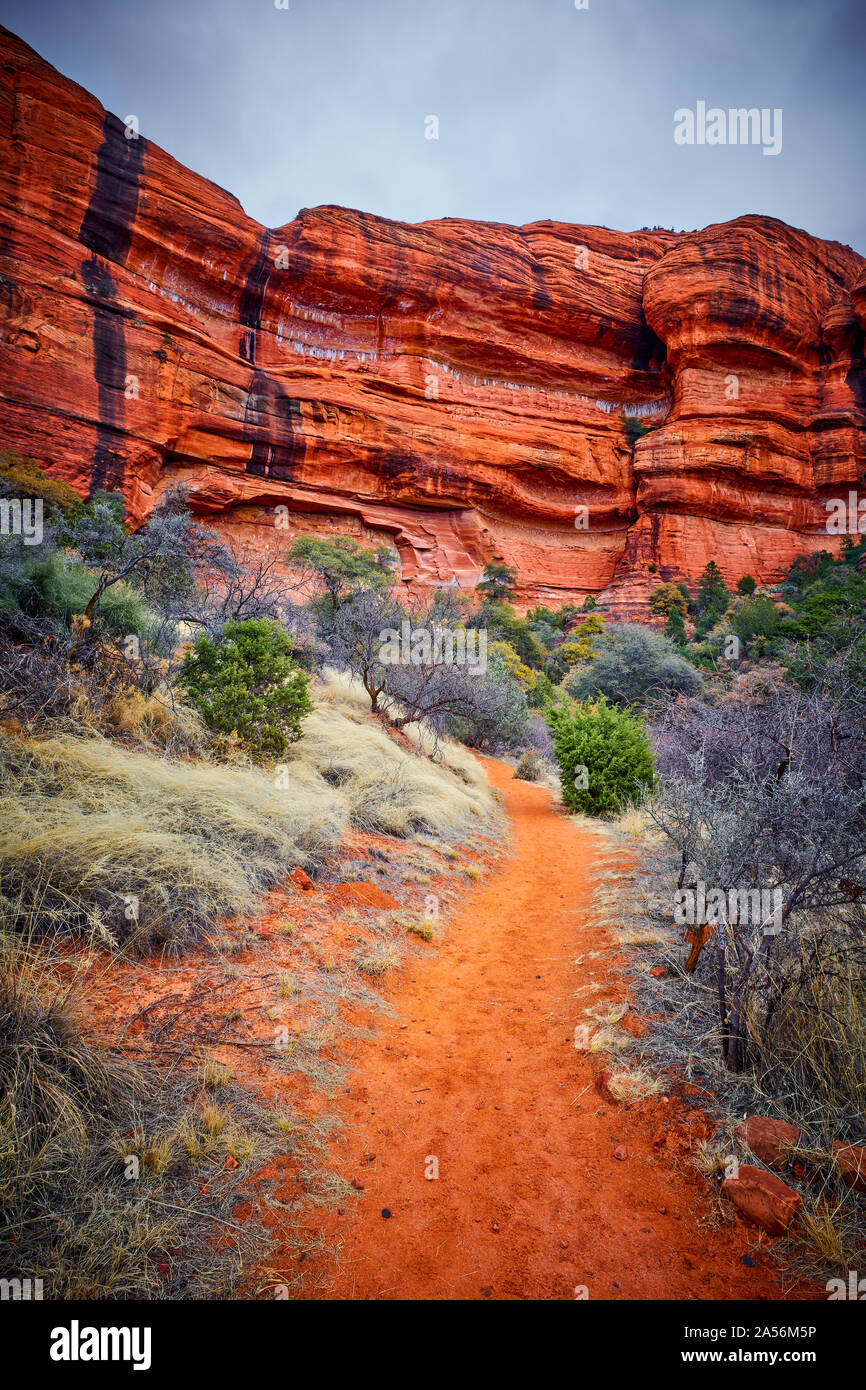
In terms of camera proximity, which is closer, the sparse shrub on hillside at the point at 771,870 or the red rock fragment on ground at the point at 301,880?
the sparse shrub on hillside at the point at 771,870

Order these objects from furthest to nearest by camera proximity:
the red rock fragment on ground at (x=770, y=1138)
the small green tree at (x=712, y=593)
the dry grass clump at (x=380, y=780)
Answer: the small green tree at (x=712, y=593) → the dry grass clump at (x=380, y=780) → the red rock fragment on ground at (x=770, y=1138)

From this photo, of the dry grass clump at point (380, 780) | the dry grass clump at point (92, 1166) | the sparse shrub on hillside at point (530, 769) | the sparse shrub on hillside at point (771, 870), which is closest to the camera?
the dry grass clump at point (92, 1166)

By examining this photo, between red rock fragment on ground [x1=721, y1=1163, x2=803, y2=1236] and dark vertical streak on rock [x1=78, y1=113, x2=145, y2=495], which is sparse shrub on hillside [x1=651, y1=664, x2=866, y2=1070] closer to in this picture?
red rock fragment on ground [x1=721, y1=1163, x2=803, y2=1236]

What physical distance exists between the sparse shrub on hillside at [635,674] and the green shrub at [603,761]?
7.62 m

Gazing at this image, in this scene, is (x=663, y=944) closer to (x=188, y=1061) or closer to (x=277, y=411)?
(x=188, y=1061)

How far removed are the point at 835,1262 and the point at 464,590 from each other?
107 ft

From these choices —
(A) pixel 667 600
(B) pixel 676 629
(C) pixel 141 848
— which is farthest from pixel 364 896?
(A) pixel 667 600

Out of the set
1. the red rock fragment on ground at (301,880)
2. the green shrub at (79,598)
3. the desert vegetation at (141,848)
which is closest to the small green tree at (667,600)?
the desert vegetation at (141,848)

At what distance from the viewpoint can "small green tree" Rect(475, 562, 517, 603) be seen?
33.8 metres

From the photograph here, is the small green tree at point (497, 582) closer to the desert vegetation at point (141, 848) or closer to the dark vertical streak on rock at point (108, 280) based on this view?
the dark vertical streak on rock at point (108, 280)

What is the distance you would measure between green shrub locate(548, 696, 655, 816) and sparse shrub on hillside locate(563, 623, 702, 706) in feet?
25.0

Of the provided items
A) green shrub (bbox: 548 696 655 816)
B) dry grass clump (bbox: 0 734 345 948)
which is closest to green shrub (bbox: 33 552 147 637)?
dry grass clump (bbox: 0 734 345 948)

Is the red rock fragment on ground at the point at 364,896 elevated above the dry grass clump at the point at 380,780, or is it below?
below

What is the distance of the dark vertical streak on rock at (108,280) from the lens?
963 inches
